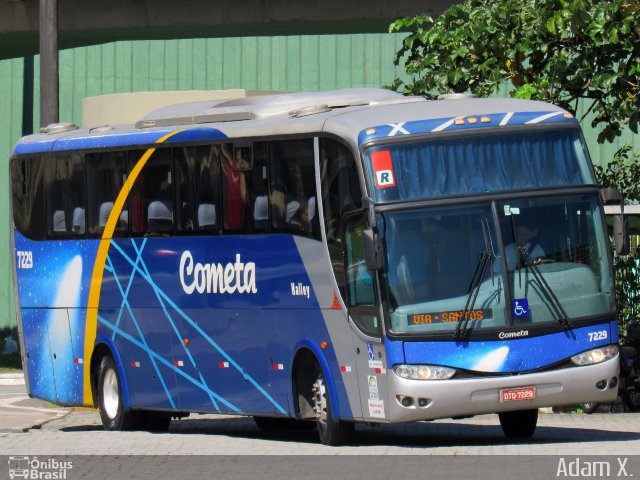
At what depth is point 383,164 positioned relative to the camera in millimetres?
14859

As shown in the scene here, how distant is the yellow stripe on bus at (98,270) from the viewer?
1884cm

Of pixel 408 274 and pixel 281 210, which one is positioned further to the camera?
pixel 281 210

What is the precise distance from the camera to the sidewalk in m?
20.8

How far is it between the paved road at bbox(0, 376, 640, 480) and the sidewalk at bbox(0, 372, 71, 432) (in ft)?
0.27

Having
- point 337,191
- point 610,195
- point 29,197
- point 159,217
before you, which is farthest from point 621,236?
point 29,197

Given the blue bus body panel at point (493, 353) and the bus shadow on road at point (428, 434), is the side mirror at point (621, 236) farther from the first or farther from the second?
the bus shadow on road at point (428, 434)

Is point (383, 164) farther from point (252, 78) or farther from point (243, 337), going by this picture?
point (252, 78)

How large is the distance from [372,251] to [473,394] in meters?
1.59

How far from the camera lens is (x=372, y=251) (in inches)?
566

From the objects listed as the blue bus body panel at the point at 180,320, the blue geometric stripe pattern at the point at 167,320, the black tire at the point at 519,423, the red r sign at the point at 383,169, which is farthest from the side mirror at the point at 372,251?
the blue geometric stripe pattern at the point at 167,320

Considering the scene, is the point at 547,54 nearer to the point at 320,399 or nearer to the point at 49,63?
the point at 49,63

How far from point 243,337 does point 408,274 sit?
311 centimetres

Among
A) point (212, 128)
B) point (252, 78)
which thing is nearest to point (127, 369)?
point (212, 128)

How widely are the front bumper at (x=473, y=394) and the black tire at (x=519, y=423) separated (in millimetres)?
1561
